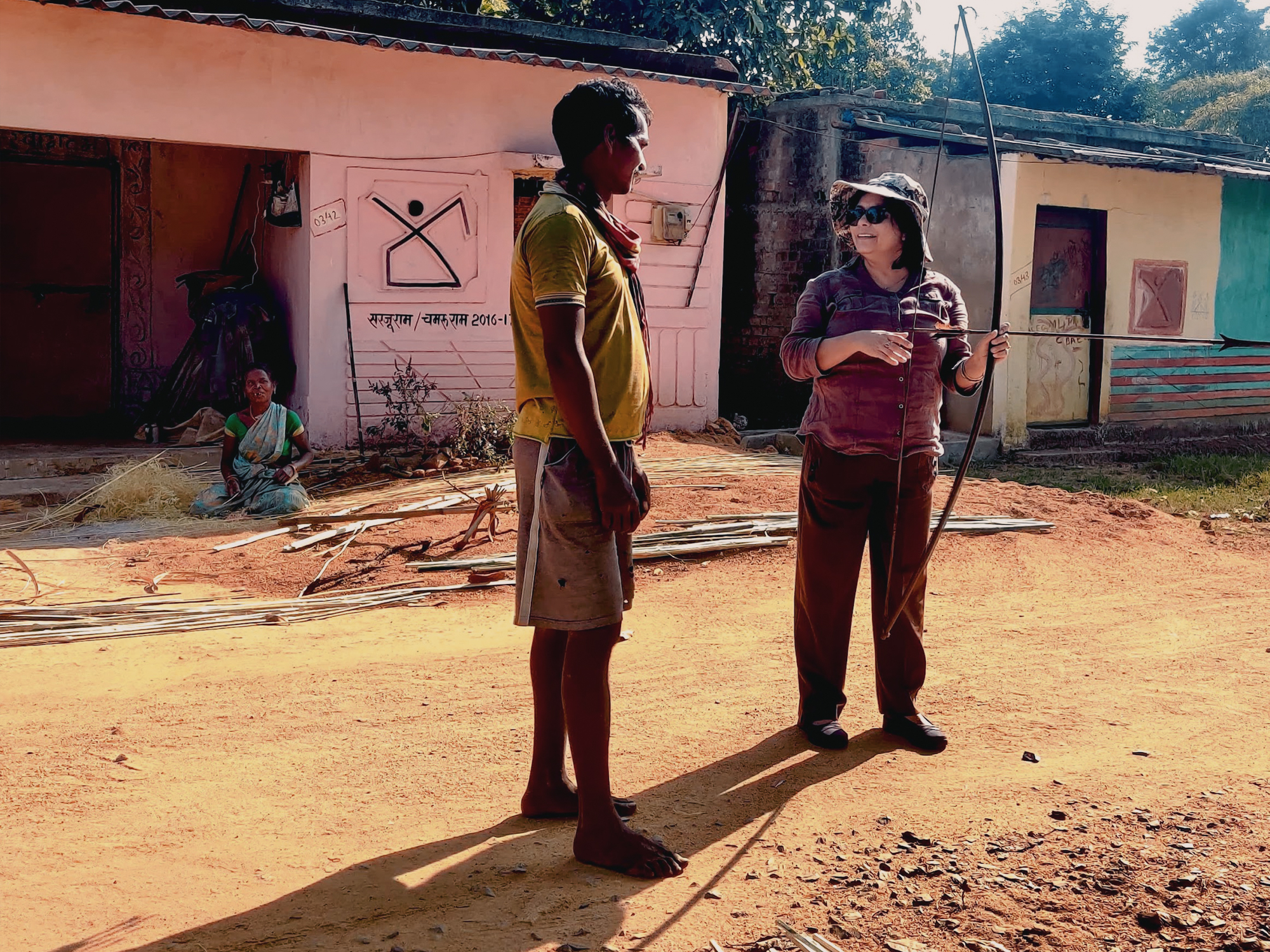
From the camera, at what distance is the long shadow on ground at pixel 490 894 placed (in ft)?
9.31

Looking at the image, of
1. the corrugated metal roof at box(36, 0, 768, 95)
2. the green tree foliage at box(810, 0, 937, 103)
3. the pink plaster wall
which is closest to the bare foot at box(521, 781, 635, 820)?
the corrugated metal roof at box(36, 0, 768, 95)

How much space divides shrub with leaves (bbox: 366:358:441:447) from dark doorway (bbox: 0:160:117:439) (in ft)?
10.4

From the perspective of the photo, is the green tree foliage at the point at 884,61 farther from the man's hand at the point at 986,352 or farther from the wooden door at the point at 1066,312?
the man's hand at the point at 986,352

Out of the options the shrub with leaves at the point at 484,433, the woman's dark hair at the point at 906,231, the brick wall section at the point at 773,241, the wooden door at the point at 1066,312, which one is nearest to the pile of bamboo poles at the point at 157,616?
the woman's dark hair at the point at 906,231

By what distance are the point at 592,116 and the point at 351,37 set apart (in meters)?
7.42

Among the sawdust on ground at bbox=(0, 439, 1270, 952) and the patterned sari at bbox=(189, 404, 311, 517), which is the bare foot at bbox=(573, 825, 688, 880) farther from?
the patterned sari at bbox=(189, 404, 311, 517)

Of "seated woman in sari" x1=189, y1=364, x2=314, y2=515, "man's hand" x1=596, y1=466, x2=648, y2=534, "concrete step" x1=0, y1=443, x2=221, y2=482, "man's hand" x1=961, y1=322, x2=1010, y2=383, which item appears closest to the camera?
"man's hand" x1=596, y1=466, x2=648, y2=534

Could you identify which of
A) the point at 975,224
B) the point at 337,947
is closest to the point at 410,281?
the point at 975,224

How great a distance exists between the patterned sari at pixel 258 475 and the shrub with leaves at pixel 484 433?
218 centimetres

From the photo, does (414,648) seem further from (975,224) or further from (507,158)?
(975,224)

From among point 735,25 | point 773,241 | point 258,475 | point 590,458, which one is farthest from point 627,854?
point 735,25

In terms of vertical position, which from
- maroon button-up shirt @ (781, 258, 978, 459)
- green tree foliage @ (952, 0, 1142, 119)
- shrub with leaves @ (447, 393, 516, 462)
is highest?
green tree foliage @ (952, 0, 1142, 119)

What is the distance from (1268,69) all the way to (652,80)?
Answer: 28.7m

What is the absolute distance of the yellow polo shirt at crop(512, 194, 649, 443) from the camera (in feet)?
9.83
